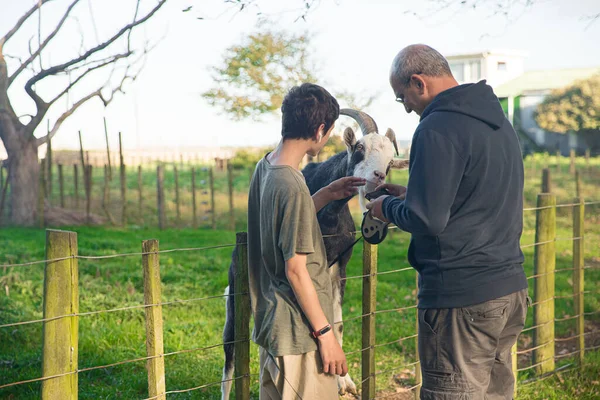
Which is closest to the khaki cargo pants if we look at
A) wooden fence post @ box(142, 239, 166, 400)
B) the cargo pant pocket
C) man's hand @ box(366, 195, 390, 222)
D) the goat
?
the cargo pant pocket

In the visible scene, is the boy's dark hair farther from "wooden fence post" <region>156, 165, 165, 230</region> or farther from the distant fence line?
"wooden fence post" <region>156, 165, 165, 230</region>

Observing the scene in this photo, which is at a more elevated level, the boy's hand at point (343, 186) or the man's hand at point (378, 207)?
the boy's hand at point (343, 186)

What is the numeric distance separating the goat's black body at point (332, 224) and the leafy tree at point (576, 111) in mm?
30146

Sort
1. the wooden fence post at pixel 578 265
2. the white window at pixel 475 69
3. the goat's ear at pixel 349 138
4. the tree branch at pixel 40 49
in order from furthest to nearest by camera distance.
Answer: the white window at pixel 475 69, the tree branch at pixel 40 49, the wooden fence post at pixel 578 265, the goat's ear at pixel 349 138

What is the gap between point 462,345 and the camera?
2736mm

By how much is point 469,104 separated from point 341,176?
2428 mm

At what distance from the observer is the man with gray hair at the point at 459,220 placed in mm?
2549

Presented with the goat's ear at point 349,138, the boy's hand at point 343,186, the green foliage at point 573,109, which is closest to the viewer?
the boy's hand at point 343,186

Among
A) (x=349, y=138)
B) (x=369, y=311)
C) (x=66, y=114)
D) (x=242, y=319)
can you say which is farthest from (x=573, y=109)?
(x=242, y=319)

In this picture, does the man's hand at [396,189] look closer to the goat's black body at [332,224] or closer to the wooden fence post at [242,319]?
the wooden fence post at [242,319]

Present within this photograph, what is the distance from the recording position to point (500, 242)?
2.74 meters

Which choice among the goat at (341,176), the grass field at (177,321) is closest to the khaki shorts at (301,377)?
the goat at (341,176)

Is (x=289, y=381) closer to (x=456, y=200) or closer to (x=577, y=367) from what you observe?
(x=456, y=200)

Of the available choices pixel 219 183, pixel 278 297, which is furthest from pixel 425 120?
pixel 219 183
